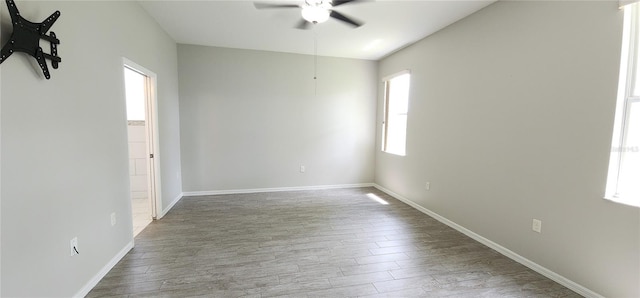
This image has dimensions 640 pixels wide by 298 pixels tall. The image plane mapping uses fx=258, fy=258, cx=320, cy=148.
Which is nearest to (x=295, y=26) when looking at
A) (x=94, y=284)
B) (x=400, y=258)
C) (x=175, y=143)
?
(x=175, y=143)

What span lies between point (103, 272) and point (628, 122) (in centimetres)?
423

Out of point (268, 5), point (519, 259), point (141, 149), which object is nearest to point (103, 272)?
point (141, 149)

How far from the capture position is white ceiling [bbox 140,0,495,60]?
2842 mm

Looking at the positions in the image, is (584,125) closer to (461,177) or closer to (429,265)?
(461,177)

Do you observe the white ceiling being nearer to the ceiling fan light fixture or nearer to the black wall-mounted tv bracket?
the ceiling fan light fixture

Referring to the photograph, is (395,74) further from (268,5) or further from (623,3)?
(623,3)

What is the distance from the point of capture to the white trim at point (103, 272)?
1.95 metres

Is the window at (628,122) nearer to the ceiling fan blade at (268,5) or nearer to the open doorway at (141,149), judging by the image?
the ceiling fan blade at (268,5)

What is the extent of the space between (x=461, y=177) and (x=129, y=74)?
5227mm

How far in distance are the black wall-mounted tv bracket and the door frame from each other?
4.94ft

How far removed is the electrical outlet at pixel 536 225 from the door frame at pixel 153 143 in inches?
169

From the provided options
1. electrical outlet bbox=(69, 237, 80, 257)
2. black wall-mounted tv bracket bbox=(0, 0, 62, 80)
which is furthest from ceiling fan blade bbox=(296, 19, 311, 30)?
electrical outlet bbox=(69, 237, 80, 257)

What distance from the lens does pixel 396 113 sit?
4.84 meters

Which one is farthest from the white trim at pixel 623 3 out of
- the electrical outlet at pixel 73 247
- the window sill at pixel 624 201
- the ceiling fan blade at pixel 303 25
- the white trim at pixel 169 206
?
the white trim at pixel 169 206
